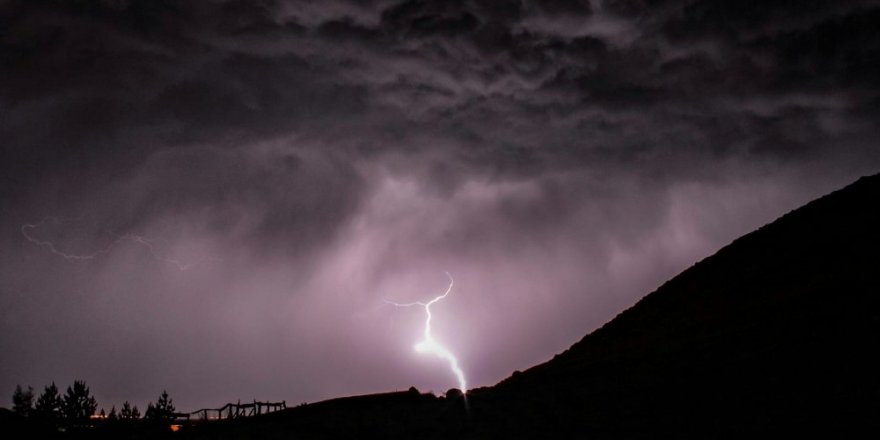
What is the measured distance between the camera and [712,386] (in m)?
13.0

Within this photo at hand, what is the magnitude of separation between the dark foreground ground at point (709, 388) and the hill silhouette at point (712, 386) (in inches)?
1.3

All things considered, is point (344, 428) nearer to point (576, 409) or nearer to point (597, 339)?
point (576, 409)

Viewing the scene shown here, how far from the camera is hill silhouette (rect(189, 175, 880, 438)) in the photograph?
36.0ft

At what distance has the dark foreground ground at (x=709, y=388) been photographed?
Result: 10969 millimetres

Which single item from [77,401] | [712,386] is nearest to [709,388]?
[712,386]

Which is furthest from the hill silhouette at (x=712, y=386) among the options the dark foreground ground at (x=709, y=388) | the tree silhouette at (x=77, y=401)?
the tree silhouette at (x=77, y=401)

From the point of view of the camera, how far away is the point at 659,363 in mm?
15688

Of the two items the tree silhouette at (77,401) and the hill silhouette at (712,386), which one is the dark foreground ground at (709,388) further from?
the tree silhouette at (77,401)

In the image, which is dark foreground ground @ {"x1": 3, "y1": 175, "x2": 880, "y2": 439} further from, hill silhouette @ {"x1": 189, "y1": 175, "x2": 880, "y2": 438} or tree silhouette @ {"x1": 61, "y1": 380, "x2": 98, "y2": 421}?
tree silhouette @ {"x1": 61, "y1": 380, "x2": 98, "y2": 421}

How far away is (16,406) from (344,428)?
126 m

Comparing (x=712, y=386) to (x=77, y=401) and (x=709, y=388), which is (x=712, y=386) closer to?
(x=709, y=388)

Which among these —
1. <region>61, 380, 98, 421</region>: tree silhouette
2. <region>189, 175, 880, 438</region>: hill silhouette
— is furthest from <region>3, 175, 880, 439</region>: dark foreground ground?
<region>61, 380, 98, 421</region>: tree silhouette

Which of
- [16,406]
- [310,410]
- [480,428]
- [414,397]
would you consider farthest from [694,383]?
[16,406]

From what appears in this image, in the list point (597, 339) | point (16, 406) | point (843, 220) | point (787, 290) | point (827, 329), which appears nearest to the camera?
point (827, 329)
